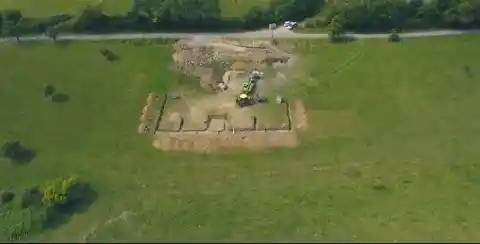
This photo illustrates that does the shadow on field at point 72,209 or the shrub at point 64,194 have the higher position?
the shrub at point 64,194

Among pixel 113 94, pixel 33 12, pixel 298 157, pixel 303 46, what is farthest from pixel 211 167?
pixel 33 12

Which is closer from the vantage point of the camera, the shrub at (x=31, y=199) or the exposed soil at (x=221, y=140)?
the shrub at (x=31, y=199)

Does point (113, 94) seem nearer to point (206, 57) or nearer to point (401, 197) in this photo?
point (206, 57)

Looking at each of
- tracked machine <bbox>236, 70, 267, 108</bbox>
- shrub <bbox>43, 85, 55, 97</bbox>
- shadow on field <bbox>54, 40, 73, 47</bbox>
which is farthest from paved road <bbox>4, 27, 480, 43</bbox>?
shrub <bbox>43, 85, 55, 97</bbox>

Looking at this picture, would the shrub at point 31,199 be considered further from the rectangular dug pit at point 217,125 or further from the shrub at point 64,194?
the rectangular dug pit at point 217,125

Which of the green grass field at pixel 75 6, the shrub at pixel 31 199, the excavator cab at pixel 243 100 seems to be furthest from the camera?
the green grass field at pixel 75 6

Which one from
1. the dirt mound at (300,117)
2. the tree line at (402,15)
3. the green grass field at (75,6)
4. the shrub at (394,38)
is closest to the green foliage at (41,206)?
the dirt mound at (300,117)
